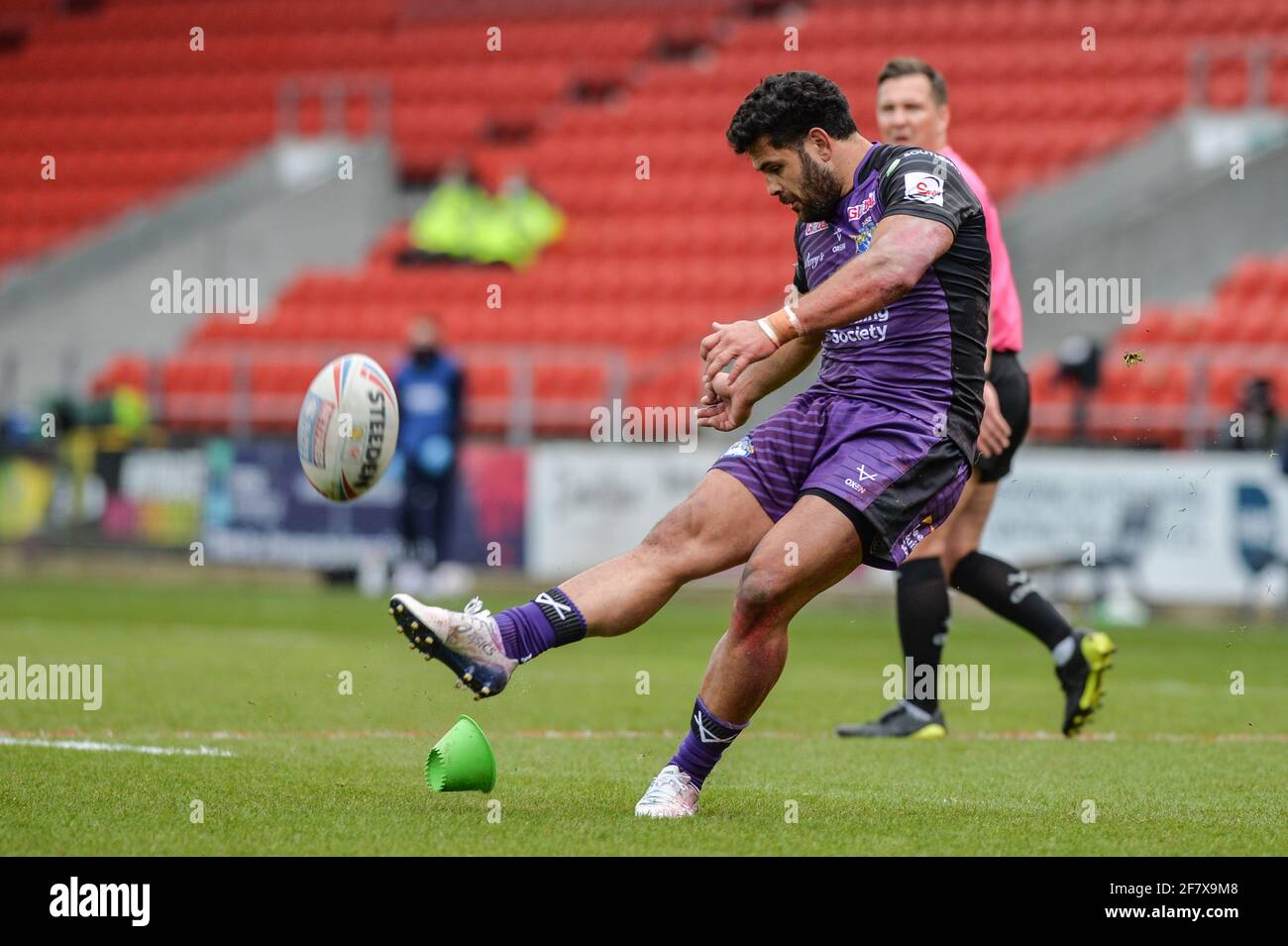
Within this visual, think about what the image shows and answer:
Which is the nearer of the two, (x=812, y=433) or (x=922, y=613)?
(x=812, y=433)

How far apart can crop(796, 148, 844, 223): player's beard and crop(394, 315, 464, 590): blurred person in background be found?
33.4 feet

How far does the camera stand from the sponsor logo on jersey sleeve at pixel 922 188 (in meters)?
5.31

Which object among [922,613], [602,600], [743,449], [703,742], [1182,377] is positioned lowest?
[703,742]

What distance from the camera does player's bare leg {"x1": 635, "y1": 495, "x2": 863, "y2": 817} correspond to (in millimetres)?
5184

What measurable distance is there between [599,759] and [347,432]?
1527 millimetres

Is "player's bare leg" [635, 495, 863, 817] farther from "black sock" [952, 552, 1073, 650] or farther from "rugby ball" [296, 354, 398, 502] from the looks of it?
"black sock" [952, 552, 1073, 650]

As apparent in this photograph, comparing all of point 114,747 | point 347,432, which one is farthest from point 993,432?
point 114,747

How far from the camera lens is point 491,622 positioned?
5.08m

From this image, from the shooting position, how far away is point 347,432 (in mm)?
6020

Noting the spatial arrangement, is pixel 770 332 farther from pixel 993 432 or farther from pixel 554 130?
pixel 554 130

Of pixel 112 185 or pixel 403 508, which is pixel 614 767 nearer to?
pixel 403 508

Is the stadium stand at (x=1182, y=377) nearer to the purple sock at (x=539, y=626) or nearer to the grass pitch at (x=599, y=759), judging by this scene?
the grass pitch at (x=599, y=759)

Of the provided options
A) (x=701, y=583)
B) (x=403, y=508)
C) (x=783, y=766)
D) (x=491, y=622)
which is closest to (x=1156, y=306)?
(x=701, y=583)

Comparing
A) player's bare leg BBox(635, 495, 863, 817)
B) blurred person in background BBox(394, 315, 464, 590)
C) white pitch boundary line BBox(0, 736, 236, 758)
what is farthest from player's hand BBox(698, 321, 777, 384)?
blurred person in background BBox(394, 315, 464, 590)
